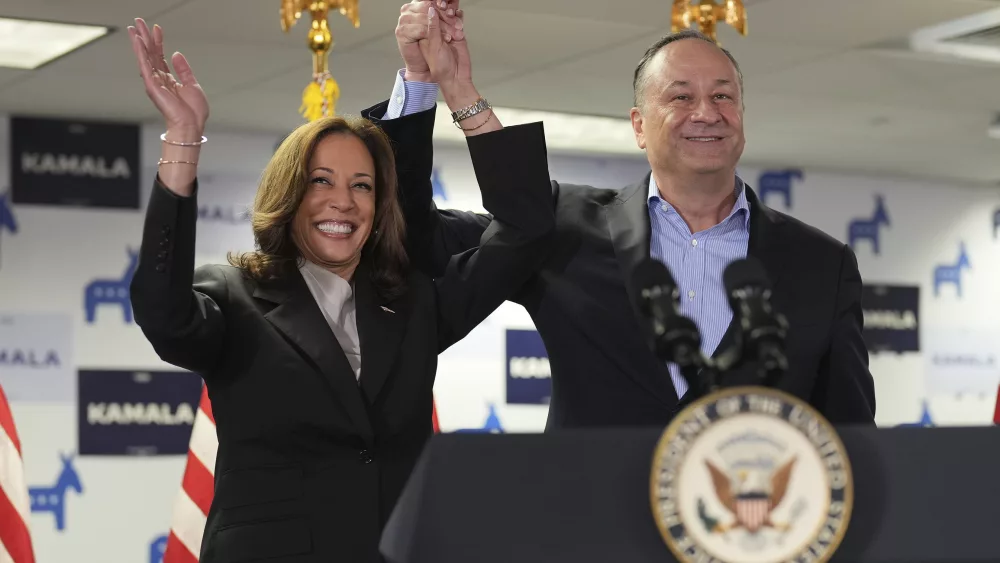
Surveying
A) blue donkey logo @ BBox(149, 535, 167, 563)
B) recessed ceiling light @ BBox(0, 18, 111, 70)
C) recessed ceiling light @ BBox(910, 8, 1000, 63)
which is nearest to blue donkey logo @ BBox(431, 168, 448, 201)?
blue donkey logo @ BBox(149, 535, 167, 563)

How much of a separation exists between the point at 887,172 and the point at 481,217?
7.75 m

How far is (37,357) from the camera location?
22.9ft

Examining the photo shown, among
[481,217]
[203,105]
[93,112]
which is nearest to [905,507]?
[203,105]

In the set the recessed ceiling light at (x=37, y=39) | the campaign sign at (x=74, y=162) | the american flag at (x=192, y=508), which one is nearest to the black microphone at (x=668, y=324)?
the american flag at (x=192, y=508)

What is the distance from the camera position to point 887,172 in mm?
9336

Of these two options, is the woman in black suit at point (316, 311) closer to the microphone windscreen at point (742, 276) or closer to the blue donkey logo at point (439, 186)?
the microphone windscreen at point (742, 276)

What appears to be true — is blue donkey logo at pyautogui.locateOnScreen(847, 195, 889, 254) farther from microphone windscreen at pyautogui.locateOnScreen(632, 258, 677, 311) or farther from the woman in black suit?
microphone windscreen at pyautogui.locateOnScreen(632, 258, 677, 311)

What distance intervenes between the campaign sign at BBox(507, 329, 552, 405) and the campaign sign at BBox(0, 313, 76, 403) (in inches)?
105

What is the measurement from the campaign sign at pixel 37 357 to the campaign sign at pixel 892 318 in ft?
17.9

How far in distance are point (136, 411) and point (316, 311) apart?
5676mm

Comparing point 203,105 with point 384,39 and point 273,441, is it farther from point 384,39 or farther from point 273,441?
point 384,39

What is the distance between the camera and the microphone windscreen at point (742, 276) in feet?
3.66

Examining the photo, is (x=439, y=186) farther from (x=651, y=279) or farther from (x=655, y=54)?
(x=651, y=279)

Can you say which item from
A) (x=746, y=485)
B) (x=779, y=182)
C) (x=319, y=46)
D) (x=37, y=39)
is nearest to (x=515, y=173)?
(x=746, y=485)
